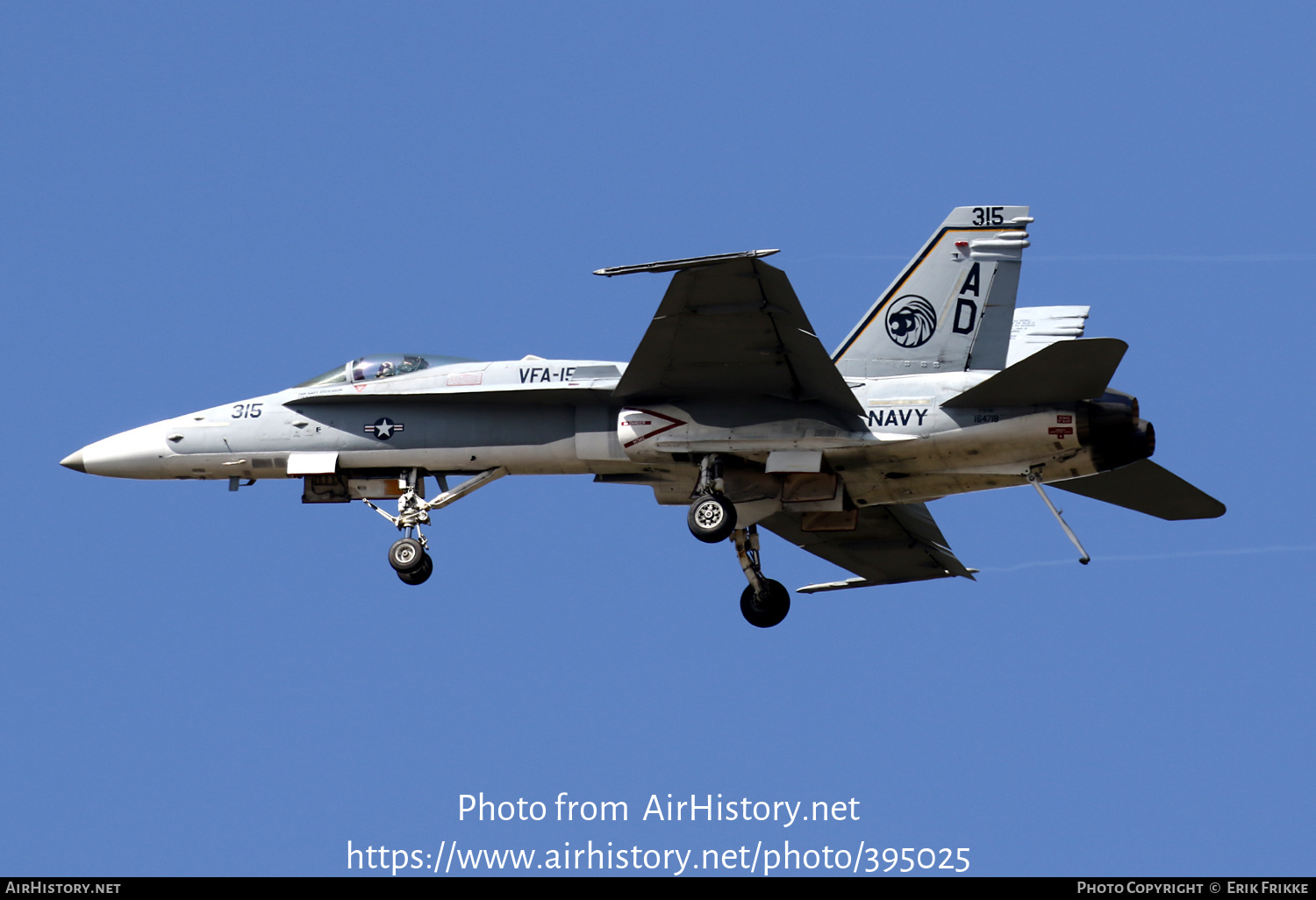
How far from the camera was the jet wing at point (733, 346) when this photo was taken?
72.5 feet

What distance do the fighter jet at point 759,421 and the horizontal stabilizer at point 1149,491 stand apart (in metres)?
0.03

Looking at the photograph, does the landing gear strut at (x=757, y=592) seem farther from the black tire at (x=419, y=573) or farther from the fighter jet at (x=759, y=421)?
the black tire at (x=419, y=573)

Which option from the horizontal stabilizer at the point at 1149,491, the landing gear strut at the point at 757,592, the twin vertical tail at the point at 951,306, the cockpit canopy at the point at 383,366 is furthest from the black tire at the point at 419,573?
the horizontal stabilizer at the point at 1149,491

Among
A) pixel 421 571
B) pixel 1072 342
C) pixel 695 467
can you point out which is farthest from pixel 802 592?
pixel 1072 342

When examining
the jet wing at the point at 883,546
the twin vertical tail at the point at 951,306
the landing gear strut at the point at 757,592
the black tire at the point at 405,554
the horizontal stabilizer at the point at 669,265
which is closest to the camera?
the horizontal stabilizer at the point at 669,265

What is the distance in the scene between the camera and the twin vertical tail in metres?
25.1

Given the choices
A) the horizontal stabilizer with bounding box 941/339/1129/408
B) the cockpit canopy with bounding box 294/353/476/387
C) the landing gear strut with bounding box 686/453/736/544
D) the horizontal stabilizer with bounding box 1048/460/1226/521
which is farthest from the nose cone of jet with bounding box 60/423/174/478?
the horizontal stabilizer with bounding box 1048/460/1226/521

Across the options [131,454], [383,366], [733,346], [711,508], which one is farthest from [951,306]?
[131,454]

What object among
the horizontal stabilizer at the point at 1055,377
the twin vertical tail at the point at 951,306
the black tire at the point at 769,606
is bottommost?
the black tire at the point at 769,606

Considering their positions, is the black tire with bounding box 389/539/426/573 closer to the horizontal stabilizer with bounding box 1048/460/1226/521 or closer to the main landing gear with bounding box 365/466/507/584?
the main landing gear with bounding box 365/466/507/584

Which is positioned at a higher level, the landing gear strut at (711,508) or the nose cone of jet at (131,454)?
the nose cone of jet at (131,454)

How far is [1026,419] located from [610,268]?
17.5ft
